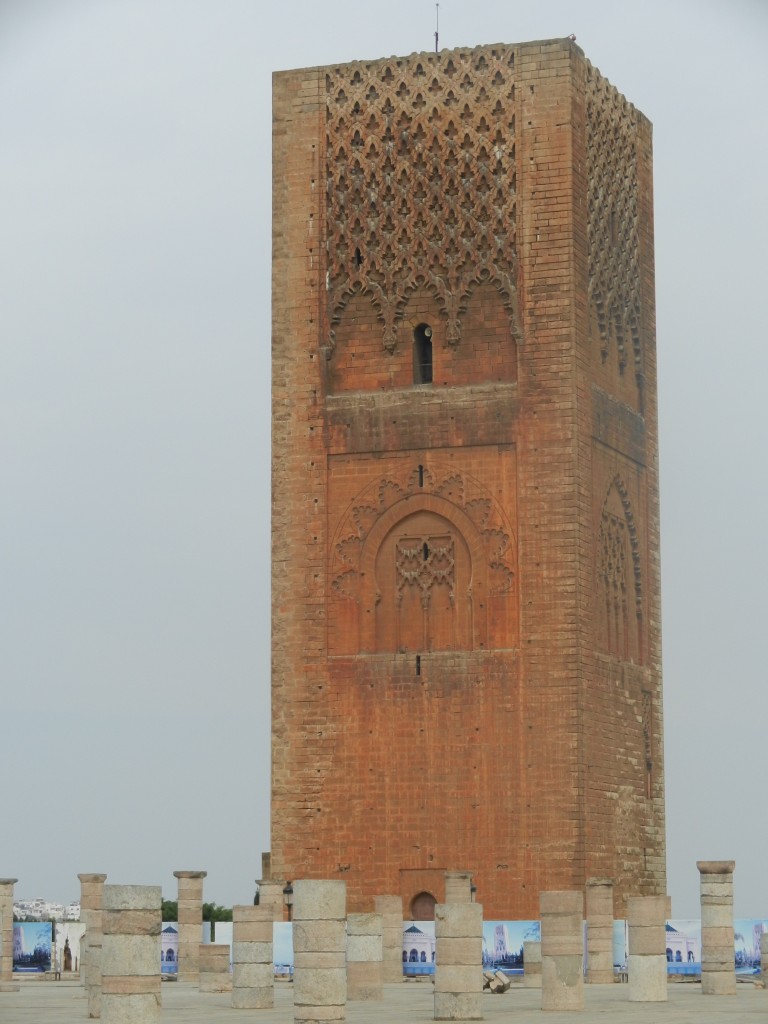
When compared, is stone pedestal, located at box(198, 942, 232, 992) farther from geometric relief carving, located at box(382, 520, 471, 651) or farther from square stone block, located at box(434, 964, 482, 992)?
square stone block, located at box(434, 964, 482, 992)

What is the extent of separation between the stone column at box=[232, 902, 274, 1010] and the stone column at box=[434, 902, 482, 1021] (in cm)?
276

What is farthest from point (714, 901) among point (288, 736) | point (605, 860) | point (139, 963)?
point (139, 963)

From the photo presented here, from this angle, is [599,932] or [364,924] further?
[599,932]

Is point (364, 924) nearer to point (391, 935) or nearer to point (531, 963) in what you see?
point (391, 935)

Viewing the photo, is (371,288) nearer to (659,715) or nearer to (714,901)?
(659,715)

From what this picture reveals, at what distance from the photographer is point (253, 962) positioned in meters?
24.6

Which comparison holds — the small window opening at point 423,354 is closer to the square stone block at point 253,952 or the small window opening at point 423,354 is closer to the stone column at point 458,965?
the square stone block at point 253,952

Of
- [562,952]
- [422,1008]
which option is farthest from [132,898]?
[562,952]

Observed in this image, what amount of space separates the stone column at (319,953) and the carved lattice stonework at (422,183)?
13473 mm

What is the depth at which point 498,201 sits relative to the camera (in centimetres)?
3312

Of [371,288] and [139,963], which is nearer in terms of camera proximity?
[139,963]

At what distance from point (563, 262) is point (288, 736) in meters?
7.51

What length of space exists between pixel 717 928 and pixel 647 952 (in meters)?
2.35

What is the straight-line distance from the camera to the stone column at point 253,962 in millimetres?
24516
